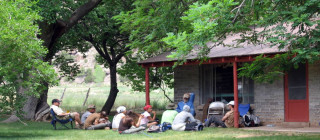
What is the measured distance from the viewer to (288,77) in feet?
54.5

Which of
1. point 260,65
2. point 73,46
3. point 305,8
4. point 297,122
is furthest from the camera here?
point 73,46

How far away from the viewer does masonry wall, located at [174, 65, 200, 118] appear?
19.2 metres

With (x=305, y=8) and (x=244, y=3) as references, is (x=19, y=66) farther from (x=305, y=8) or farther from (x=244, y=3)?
(x=305, y=8)

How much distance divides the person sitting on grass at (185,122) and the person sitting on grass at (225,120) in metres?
1.56

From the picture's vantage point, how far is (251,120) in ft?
53.4

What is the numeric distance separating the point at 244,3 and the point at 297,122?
5.42m

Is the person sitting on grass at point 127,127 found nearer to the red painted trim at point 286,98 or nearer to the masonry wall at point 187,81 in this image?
the red painted trim at point 286,98

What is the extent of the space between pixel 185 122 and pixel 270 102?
3974 millimetres

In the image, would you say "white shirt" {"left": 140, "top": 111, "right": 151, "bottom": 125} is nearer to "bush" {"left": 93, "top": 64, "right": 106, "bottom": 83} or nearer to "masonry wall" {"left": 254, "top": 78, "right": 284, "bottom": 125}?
"masonry wall" {"left": 254, "top": 78, "right": 284, "bottom": 125}

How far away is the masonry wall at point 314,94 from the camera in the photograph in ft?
52.0

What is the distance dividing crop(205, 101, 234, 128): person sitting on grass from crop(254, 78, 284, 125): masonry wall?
1852 millimetres

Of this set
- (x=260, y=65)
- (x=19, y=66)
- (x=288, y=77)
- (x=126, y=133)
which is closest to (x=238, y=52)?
(x=288, y=77)

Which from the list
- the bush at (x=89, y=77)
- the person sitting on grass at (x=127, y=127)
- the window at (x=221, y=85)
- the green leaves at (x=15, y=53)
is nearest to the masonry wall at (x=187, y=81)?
the window at (x=221, y=85)

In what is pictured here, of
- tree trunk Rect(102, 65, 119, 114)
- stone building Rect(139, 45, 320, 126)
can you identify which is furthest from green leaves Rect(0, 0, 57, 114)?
tree trunk Rect(102, 65, 119, 114)
